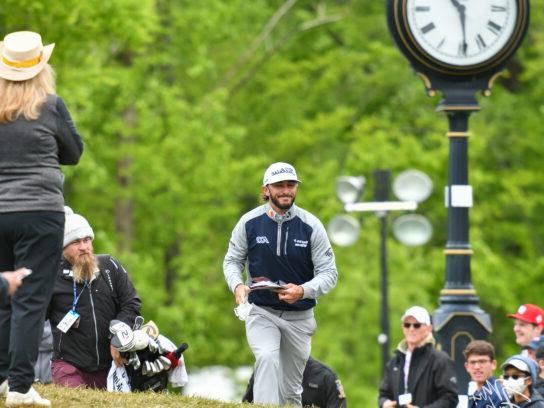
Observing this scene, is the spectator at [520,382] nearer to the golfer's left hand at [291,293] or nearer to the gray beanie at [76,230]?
the golfer's left hand at [291,293]

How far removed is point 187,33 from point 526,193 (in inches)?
329

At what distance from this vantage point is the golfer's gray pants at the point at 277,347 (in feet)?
38.0

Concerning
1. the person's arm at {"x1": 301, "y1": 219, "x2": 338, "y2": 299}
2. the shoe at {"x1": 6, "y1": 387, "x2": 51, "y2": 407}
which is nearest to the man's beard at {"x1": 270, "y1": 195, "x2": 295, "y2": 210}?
the person's arm at {"x1": 301, "y1": 219, "x2": 338, "y2": 299}

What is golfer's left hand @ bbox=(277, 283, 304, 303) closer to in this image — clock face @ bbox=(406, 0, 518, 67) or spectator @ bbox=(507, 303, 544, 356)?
spectator @ bbox=(507, 303, 544, 356)

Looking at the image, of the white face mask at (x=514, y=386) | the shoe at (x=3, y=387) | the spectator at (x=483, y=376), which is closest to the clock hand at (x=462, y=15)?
the spectator at (x=483, y=376)

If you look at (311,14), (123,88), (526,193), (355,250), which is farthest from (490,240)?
(123,88)

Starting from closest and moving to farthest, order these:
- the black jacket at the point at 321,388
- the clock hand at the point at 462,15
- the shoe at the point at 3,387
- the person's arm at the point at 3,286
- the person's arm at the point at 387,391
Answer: the person's arm at the point at 3,286 < the shoe at the point at 3,387 < the black jacket at the point at 321,388 < the person's arm at the point at 387,391 < the clock hand at the point at 462,15

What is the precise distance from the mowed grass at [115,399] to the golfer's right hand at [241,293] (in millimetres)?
746

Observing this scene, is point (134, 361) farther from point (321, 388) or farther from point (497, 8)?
point (497, 8)

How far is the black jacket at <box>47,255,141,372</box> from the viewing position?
11.5 metres

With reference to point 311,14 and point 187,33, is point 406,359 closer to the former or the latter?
point 187,33

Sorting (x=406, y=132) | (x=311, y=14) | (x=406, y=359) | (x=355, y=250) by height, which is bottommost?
(x=406, y=359)

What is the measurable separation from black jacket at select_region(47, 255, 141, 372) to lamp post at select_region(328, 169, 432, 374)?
10.5m

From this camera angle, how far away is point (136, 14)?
27.4 metres
